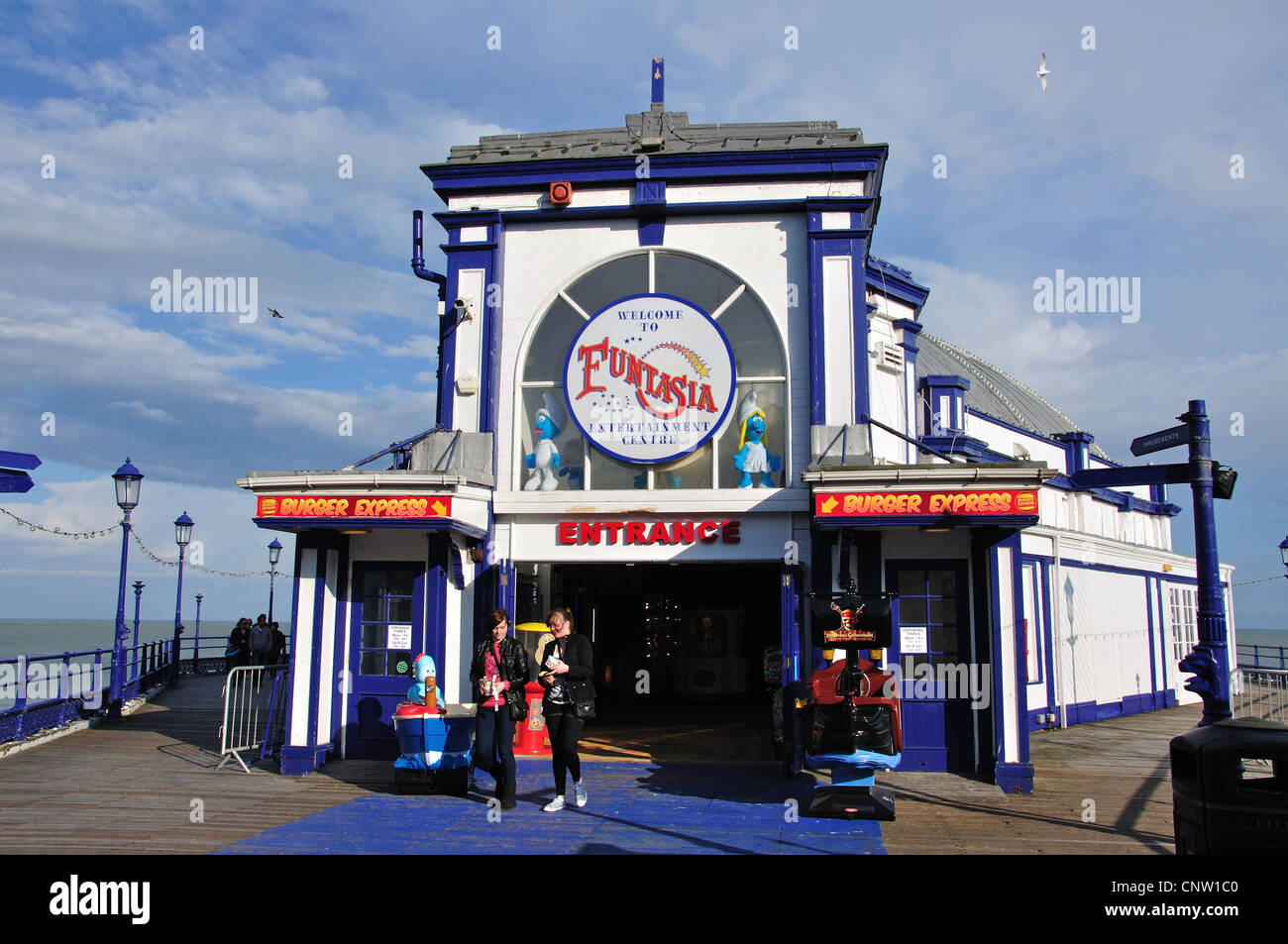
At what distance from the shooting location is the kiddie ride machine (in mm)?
9289

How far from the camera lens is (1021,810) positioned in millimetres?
9047

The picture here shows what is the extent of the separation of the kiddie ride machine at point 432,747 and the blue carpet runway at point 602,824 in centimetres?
19

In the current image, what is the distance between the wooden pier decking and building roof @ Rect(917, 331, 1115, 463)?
11.4 m

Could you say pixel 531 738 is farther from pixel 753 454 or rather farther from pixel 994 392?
pixel 994 392

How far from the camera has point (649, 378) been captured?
12.2m

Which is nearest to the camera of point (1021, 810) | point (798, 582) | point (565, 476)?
point (1021, 810)

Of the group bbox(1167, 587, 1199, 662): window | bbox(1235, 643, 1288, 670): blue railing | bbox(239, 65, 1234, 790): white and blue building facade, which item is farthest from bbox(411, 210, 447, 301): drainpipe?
bbox(1167, 587, 1199, 662): window

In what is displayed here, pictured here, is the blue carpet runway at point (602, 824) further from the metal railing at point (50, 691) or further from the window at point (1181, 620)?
the window at point (1181, 620)

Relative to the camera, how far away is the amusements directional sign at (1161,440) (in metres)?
8.27

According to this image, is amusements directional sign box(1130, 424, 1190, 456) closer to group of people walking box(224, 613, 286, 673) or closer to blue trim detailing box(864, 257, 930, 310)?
blue trim detailing box(864, 257, 930, 310)

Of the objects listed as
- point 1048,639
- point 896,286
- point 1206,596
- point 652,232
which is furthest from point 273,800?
point 1048,639
